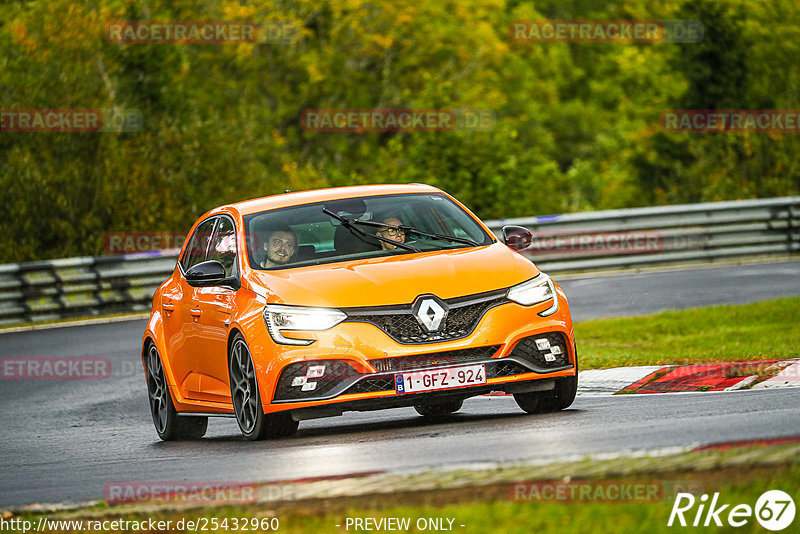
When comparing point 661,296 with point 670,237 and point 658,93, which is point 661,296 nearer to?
point 670,237

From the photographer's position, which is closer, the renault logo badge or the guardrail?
the renault logo badge

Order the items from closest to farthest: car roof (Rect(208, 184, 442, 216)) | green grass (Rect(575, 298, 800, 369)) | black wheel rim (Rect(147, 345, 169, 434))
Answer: car roof (Rect(208, 184, 442, 216)) < black wheel rim (Rect(147, 345, 169, 434)) < green grass (Rect(575, 298, 800, 369))

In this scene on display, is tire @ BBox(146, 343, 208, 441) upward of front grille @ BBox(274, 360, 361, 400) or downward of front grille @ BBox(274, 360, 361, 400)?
downward

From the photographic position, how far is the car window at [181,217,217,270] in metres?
11.7

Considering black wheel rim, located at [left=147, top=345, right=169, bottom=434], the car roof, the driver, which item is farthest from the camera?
black wheel rim, located at [left=147, top=345, right=169, bottom=434]

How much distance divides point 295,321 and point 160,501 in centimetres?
269

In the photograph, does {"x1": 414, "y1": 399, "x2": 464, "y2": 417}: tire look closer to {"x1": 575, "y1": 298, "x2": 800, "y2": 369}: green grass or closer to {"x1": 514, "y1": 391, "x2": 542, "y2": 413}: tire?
{"x1": 514, "y1": 391, "x2": 542, "y2": 413}: tire

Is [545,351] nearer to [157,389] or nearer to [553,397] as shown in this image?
[553,397]

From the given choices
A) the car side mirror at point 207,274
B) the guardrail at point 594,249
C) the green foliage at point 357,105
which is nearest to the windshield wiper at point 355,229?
the car side mirror at point 207,274

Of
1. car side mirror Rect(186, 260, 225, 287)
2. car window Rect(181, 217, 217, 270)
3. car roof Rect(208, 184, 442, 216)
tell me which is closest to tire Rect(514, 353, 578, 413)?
car roof Rect(208, 184, 442, 216)

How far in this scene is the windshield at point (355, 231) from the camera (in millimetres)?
10438

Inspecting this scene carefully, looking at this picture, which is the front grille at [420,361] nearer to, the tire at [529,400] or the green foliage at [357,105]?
the tire at [529,400]

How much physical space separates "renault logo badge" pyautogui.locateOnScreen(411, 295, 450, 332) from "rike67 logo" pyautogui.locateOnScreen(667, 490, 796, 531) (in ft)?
12.6

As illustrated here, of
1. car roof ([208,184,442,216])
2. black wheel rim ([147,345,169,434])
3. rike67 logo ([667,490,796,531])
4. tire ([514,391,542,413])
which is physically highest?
rike67 logo ([667,490,796,531])
